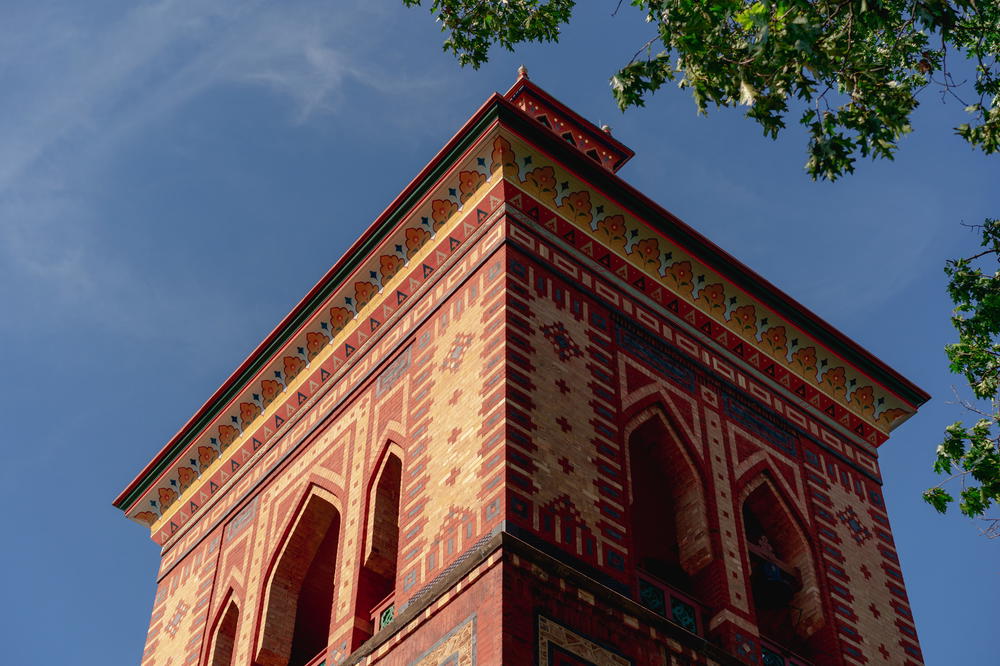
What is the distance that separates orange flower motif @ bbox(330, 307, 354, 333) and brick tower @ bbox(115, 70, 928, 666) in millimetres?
31

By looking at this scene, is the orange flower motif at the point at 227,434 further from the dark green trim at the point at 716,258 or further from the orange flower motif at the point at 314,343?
the dark green trim at the point at 716,258

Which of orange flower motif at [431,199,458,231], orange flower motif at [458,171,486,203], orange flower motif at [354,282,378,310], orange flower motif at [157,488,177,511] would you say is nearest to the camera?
orange flower motif at [458,171,486,203]

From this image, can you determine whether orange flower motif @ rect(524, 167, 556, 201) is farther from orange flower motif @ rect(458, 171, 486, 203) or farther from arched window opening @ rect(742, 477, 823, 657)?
arched window opening @ rect(742, 477, 823, 657)

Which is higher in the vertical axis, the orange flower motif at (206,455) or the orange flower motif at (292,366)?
the orange flower motif at (292,366)

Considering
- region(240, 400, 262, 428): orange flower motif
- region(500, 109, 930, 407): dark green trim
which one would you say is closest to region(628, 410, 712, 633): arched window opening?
region(500, 109, 930, 407): dark green trim

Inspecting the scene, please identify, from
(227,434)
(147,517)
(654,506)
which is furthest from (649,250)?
(147,517)

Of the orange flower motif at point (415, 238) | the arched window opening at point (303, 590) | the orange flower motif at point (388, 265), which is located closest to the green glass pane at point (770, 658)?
the arched window opening at point (303, 590)

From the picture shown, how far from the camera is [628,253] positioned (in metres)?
15.2

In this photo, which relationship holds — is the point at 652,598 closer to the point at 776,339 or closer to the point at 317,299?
the point at 776,339

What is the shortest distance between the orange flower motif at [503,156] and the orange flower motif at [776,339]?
365 cm

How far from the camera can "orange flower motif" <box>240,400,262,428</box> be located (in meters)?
17.2

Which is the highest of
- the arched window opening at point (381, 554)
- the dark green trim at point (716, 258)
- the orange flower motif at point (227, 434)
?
the dark green trim at point (716, 258)

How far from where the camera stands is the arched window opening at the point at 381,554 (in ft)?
41.4

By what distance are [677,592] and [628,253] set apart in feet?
13.5
